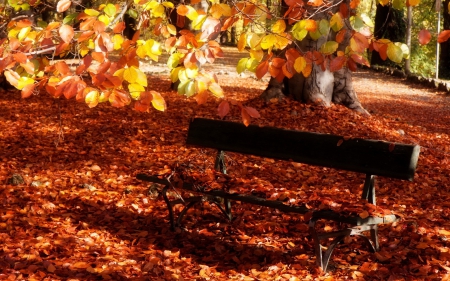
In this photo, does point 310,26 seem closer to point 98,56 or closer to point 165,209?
point 98,56

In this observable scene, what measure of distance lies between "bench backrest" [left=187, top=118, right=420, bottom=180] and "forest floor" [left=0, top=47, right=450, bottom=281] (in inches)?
10.6

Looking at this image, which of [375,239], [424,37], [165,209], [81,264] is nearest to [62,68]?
[424,37]

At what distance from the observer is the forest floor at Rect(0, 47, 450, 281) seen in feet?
12.8

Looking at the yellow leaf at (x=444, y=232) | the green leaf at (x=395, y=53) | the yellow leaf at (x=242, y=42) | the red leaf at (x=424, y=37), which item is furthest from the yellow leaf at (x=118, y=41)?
the yellow leaf at (x=444, y=232)

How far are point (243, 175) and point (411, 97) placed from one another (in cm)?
985

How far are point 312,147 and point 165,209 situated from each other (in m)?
1.56

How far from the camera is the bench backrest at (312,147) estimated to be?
13.2 feet

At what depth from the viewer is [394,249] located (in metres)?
4.25

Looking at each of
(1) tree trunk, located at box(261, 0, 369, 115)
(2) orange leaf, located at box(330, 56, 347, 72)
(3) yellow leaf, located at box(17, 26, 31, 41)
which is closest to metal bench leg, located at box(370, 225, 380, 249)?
(2) orange leaf, located at box(330, 56, 347, 72)

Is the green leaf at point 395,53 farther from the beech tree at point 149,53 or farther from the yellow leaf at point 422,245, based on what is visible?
the yellow leaf at point 422,245

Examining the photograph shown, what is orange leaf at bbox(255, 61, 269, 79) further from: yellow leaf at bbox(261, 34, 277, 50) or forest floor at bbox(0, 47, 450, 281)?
forest floor at bbox(0, 47, 450, 281)

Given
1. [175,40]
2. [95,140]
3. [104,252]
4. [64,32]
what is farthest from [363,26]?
[95,140]

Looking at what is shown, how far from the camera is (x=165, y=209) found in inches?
206

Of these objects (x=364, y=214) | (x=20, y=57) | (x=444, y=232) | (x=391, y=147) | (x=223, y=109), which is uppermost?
(x=20, y=57)
